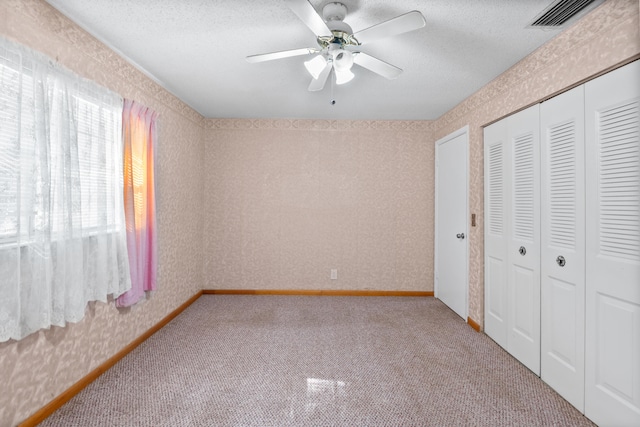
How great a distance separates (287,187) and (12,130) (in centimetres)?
290

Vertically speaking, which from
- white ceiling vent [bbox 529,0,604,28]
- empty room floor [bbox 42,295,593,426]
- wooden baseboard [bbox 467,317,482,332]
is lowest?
empty room floor [bbox 42,295,593,426]

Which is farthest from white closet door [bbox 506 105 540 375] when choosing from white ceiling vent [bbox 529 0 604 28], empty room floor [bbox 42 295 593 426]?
white ceiling vent [bbox 529 0 604 28]

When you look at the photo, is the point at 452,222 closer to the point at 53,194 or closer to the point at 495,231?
the point at 495,231

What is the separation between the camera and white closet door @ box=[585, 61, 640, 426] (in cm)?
157

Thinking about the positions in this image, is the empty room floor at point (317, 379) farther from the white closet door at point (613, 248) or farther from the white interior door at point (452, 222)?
the white interior door at point (452, 222)

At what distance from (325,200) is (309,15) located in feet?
9.15

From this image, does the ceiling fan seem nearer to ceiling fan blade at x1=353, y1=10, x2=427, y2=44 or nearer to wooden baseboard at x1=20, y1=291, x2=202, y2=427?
ceiling fan blade at x1=353, y1=10, x2=427, y2=44

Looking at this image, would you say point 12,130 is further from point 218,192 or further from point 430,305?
point 430,305

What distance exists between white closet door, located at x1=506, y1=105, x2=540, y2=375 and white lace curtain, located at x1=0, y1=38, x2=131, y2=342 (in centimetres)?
304

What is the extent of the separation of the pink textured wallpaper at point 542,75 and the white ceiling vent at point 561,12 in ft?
0.28

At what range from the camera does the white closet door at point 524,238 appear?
2271 millimetres

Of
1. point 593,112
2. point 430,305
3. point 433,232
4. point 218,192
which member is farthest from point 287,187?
point 593,112

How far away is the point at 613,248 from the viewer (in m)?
1.68

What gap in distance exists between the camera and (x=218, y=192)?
4.22 metres
